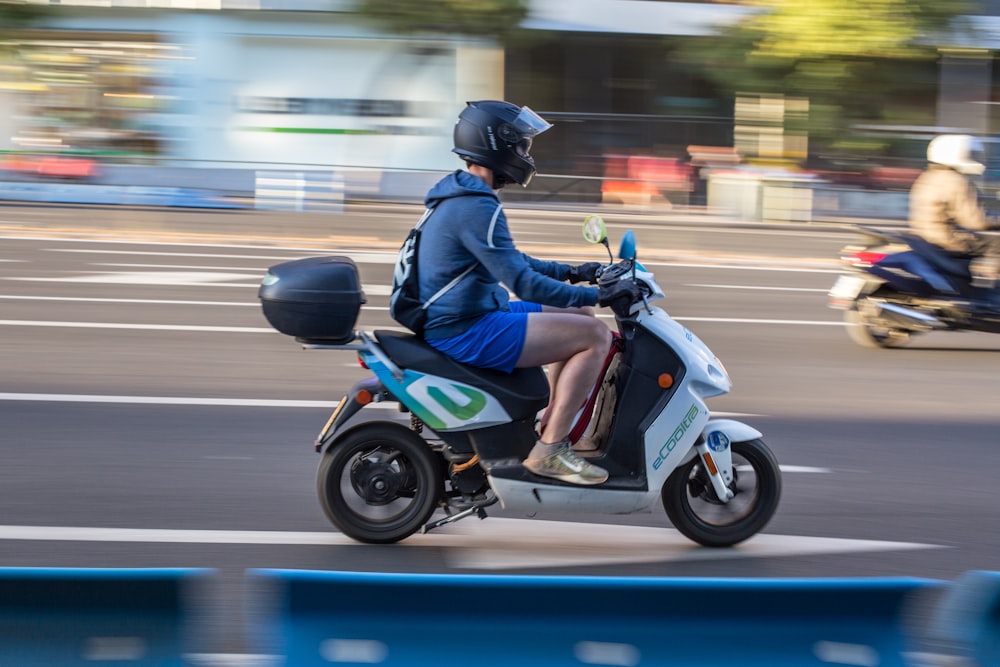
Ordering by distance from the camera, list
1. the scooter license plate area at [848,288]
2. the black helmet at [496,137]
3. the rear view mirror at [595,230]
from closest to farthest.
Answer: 1. the rear view mirror at [595,230]
2. the black helmet at [496,137]
3. the scooter license plate area at [848,288]

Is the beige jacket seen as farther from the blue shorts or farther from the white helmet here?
the blue shorts

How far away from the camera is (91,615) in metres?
2.95

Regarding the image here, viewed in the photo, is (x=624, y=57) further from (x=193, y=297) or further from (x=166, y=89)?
(x=193, y=297)

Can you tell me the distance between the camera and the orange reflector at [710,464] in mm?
5215

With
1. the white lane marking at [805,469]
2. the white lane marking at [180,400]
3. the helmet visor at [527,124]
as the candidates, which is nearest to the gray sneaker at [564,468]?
the helmet visor at [527,124]

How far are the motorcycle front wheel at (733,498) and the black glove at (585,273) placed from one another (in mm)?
877

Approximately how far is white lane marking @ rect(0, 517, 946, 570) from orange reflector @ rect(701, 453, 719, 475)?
35cm

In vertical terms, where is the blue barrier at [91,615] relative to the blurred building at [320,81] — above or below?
below

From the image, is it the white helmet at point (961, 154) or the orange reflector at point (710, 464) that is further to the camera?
the white helmet at point (961, 154)

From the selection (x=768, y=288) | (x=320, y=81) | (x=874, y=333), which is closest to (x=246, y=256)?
(x=768, y=288)

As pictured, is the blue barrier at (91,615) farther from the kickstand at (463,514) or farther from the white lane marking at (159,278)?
the white lane marking at (159,278)

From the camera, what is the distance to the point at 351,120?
31578 mm

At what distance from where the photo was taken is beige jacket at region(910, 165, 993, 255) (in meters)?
10.0

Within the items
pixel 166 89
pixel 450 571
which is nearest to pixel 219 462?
pixel 450 571
